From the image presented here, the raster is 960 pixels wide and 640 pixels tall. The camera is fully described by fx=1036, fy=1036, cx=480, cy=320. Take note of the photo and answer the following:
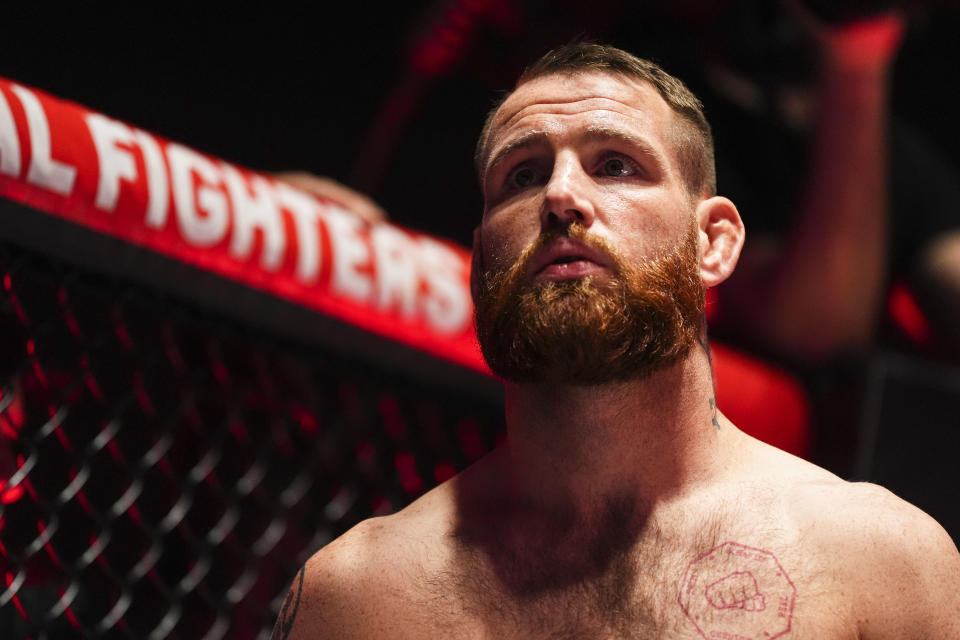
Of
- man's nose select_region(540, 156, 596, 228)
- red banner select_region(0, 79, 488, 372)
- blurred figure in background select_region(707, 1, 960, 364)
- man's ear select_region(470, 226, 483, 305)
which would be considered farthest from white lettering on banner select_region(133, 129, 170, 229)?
blurred figure in background select_region(707, 1, 960, 364)

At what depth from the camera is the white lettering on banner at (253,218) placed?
1327mm

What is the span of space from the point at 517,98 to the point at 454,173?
140 centimetres

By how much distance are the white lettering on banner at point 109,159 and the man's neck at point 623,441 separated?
0.53m

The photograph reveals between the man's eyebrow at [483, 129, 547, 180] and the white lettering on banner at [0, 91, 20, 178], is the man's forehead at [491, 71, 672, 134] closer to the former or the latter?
the man's eyebrow at [483, 129, 547, 180]

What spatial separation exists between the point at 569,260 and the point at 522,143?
0.16m

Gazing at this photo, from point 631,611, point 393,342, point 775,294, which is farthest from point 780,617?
point 775,294

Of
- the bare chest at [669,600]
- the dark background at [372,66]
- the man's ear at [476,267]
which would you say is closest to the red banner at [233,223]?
the man's ear at [476,267]

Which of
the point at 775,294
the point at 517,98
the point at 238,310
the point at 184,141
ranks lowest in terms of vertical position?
the point at 775,294

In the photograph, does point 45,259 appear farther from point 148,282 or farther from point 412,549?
point 412,549

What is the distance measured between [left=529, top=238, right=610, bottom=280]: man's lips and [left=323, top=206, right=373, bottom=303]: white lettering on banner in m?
0.52

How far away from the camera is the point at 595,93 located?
107cm

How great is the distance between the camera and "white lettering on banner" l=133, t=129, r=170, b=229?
4.02ft

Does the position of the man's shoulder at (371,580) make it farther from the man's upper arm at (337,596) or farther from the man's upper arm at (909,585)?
the man's upper arm at (909,585)

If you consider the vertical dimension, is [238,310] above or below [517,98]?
below
